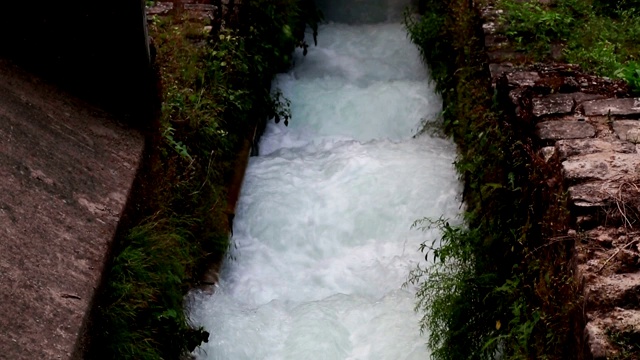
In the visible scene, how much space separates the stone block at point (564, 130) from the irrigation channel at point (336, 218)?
1.26 m

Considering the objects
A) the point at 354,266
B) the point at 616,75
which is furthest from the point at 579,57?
the point at 354,266

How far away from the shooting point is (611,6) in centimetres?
602

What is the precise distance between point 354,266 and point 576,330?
2.14m

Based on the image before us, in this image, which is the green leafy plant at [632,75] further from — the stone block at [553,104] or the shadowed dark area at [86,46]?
the shadowed dark area at [86,46]

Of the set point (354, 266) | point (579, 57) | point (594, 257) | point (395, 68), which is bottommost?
point (354, 266)

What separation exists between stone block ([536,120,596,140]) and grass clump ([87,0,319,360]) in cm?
194

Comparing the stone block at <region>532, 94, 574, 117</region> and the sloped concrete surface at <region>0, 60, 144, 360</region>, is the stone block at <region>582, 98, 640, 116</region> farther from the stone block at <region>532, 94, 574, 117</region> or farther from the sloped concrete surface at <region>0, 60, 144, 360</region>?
the sloped concrete surface at <region>0, 60, 144, 360</region>

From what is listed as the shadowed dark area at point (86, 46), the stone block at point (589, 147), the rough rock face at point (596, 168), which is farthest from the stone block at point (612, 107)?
the shadowed dark area at point (86, 46)

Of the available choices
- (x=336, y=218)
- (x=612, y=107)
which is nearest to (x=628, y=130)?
(x=612, y=107)

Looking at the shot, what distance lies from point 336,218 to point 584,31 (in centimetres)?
210

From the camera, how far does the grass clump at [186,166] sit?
11.8ft

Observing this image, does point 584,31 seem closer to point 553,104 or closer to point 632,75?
point 632,75

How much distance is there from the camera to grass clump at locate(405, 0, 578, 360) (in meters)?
3.57

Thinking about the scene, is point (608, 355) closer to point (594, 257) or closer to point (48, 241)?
point (594, 257)
